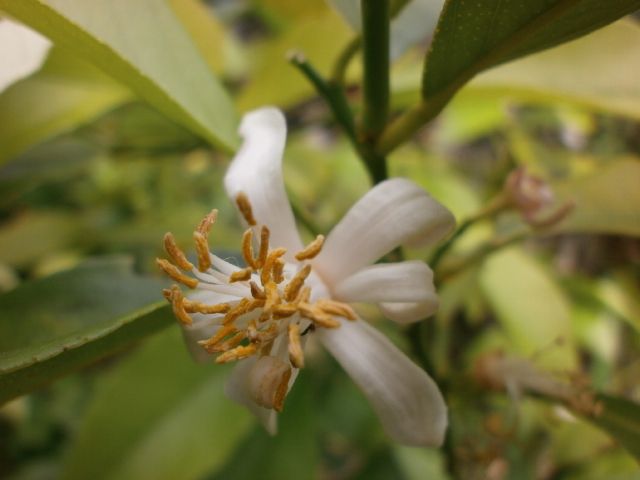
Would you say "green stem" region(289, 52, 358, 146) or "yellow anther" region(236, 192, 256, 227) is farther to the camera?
"green stem" region(289, 52, 358, 146)

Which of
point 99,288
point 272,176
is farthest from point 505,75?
point 99,288

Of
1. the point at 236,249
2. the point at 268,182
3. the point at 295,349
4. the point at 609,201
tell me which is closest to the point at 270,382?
the point at 295,349

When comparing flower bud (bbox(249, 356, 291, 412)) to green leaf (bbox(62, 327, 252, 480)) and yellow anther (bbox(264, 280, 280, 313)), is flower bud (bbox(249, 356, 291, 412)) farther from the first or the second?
green leaf (bbox(62, 327, 252, 480))

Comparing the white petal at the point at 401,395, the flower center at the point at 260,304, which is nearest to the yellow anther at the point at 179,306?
the flower center at the point at 260,304

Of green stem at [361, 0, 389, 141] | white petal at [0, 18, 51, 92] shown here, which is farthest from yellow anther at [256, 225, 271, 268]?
white petal at [0, 18, 51, 92]

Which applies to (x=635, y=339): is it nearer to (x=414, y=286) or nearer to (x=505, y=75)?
(x=505, y=75)

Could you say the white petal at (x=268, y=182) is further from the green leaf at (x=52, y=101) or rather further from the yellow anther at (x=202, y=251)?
the green leaf at (x=52, y=101)

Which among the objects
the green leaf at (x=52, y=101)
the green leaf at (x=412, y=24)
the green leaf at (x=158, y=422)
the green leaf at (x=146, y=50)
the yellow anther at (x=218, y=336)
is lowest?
the green leaf at (x=158, y=422)
